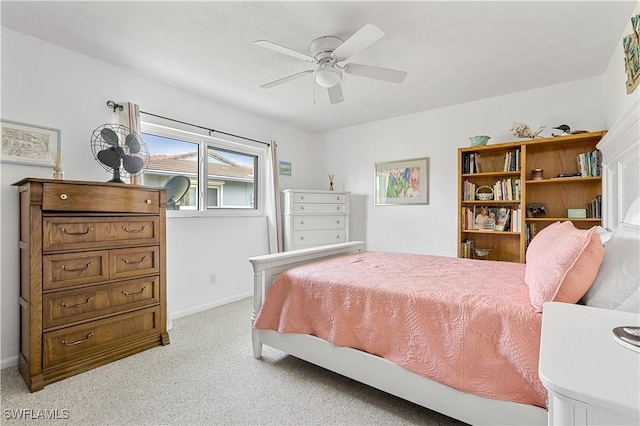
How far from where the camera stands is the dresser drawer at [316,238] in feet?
13.6

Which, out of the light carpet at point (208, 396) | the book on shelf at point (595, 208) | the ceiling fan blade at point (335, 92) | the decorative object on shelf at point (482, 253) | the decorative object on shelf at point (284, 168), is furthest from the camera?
the decorative object on shelf at point (284, 168)

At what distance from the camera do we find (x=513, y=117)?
335cm

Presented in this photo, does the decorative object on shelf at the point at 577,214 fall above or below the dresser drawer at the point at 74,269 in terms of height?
above

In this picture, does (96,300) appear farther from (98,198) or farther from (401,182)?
(401,182)

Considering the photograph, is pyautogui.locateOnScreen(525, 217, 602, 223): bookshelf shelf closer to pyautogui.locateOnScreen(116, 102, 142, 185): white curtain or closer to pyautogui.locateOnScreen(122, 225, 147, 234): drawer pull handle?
pyautogui.locateOnScreen(122, 225, 147, 234): drawer pull handle

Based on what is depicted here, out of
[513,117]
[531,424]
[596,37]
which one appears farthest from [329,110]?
[531,424]

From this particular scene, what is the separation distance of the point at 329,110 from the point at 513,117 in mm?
2106

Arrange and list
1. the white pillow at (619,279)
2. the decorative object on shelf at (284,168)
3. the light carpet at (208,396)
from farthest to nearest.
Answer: the decorative object on shelf at (284,168), the light carpet at (208,396), the white pillow at (619,279)

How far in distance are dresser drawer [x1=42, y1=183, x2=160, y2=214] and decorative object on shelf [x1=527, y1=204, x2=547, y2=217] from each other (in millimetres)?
3632

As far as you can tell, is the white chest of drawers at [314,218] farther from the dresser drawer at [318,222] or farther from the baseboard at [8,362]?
the baseboard at [8,362]

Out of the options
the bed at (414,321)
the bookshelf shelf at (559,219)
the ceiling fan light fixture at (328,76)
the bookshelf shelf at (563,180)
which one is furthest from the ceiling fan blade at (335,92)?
the bookshelf shelf at (559,219)

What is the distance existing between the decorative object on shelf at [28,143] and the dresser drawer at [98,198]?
569 mm

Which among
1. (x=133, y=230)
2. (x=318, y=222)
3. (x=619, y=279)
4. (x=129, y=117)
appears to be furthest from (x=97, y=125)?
(x=619, y=279)

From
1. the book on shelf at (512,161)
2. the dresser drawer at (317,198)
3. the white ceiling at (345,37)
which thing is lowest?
the dresser drawer at (317,198)
